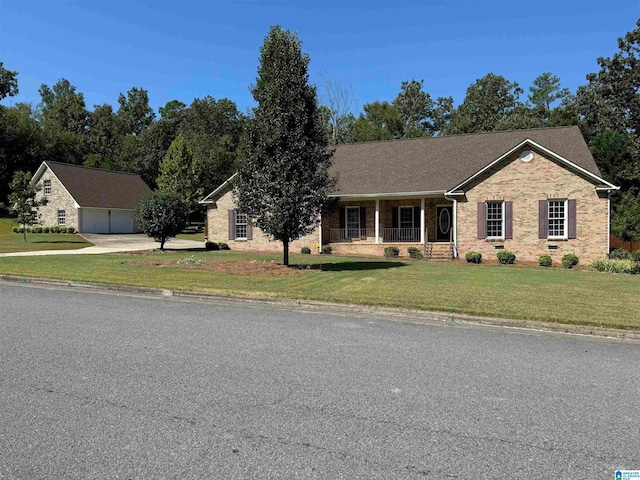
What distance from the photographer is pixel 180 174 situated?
160ft

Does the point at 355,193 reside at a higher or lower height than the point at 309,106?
lower

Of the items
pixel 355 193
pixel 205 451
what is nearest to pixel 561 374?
pixel 205 451

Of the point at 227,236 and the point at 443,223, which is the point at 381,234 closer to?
the point at 443,223

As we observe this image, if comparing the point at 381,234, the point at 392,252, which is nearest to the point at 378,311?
the point at 392,252

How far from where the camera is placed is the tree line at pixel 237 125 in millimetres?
40031

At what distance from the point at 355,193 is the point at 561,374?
20.0 m

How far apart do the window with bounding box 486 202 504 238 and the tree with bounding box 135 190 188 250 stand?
51.9ft

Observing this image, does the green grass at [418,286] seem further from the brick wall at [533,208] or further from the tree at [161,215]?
the tree at [161,215]

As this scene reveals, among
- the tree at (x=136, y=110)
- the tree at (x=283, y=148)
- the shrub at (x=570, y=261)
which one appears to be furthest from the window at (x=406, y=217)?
the tree at (x=136, y=110)

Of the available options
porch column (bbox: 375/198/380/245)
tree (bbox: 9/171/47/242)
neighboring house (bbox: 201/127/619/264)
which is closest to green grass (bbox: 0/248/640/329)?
neighboring house (bbox: 201/127/619/264)

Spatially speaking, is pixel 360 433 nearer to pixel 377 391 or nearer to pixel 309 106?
pixel 377 391

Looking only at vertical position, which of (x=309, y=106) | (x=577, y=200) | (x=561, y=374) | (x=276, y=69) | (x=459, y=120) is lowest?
(x=561, y=374)

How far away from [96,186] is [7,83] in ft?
85.6

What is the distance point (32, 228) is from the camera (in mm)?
42281
